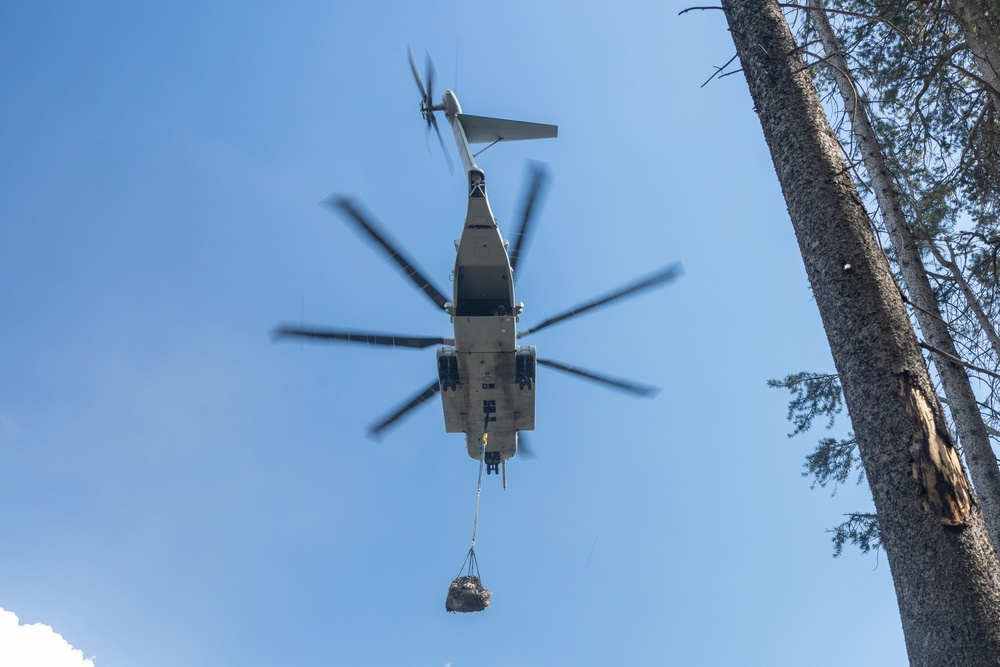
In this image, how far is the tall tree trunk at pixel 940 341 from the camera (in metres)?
6.72

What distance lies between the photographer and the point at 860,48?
31.6ft

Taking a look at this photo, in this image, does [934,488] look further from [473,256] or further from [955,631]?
[473,256]

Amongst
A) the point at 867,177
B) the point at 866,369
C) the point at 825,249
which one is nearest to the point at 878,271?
the point at 825,249

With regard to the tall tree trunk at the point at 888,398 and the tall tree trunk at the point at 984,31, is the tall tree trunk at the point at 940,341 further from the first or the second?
the tall tree trunk at the point at 888,398

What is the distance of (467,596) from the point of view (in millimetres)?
7613

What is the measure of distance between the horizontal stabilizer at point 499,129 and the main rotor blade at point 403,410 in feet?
14.8

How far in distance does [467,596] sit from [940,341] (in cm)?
551

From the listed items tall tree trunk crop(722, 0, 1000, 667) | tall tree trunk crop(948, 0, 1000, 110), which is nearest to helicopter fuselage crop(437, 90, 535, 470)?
tall tree trunk crop(722, 0, 1000, 667)

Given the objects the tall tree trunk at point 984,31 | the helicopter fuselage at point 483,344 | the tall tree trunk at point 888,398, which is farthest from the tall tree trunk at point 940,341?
the helicopter fuselage at point 483,344

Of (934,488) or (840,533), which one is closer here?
(934,488)

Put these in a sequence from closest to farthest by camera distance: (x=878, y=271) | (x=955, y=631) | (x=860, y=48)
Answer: (x=955, y=631)
(x=878, y=271)
(x=860, y=48)

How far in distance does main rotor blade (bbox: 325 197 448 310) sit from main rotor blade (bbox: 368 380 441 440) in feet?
4.19

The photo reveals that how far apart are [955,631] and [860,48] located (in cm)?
920

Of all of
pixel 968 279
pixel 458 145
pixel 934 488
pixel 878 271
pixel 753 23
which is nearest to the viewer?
pixel 934 488
